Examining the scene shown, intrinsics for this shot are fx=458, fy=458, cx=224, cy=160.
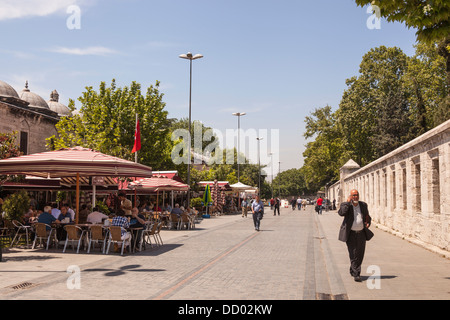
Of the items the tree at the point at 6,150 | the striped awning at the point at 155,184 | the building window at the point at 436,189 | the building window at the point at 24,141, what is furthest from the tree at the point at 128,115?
the building window at the point at 436,189

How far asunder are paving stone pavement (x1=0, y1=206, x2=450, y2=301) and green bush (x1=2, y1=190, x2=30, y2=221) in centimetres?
158

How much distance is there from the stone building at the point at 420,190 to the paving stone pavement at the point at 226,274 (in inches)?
34.8

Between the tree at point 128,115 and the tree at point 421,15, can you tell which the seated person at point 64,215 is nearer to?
the tree at point 421,15

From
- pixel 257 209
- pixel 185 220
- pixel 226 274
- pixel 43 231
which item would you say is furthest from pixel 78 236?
pixel 257 209

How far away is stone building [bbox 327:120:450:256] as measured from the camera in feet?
42.8

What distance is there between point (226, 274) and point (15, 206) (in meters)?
9.21

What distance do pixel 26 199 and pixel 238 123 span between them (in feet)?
145

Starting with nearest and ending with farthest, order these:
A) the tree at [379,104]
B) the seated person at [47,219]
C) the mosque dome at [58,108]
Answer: the seated person at [47,219]
the tree at [379,104]
the mosque dome at [58,108]

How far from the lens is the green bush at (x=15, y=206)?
1554 cm

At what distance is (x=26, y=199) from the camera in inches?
635

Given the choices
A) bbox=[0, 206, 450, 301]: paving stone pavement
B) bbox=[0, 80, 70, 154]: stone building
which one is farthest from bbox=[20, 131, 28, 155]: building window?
bbox=[0, 206, 450, 301]: paving stone pavement

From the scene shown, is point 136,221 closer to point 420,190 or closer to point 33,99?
point 420,190

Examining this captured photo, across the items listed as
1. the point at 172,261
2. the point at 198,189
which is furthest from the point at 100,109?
the point at 172,261
